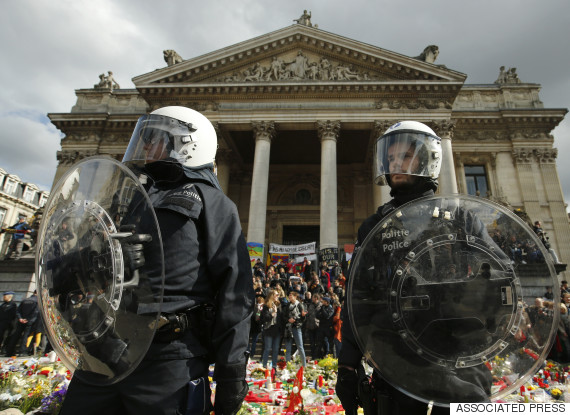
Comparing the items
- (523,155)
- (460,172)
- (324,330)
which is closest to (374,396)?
(324,330)

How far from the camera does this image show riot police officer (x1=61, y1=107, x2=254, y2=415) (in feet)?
5.53

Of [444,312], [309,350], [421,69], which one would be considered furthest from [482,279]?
[421,69]

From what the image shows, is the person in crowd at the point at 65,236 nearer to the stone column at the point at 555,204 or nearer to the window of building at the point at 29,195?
the stone column at the point at 555,204

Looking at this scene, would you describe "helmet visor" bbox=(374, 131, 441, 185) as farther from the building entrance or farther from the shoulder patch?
the building entrance

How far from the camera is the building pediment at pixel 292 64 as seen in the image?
20062 mm

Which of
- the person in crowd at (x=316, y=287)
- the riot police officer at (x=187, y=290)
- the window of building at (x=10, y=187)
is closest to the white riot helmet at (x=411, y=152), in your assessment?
the riot police officer at (x=187, y=290)

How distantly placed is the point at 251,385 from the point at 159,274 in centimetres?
507

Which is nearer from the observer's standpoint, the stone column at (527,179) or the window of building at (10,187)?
the stone column at (527,179)

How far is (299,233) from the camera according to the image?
24422mm

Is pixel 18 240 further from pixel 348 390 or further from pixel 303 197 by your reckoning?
pixel 348 390

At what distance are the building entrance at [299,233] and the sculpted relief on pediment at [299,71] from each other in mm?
9984

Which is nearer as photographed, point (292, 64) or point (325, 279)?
point (325, 279)

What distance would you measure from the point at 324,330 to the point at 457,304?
825 centimetres

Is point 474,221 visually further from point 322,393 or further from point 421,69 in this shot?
point 421,69
